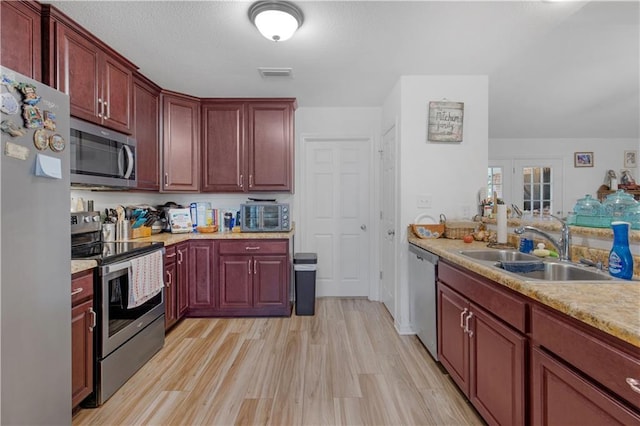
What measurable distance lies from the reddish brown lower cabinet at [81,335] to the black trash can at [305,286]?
6.08 ft

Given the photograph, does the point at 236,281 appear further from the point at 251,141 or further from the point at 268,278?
the point at 251,141

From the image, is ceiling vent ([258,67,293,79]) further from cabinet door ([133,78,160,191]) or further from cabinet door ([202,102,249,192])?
cabinet door ([133,78,160,191])

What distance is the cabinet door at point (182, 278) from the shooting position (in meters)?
2.88

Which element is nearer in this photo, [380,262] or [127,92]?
[127,92]

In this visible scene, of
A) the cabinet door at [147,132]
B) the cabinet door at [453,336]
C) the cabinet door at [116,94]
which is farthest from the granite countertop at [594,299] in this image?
the cabinet door at [147,132]

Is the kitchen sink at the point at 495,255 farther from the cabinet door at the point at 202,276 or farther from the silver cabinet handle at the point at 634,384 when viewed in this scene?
the cabinet door at the point at 202,276

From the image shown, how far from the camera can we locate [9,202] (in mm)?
1202

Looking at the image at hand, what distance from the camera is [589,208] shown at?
1.74 m

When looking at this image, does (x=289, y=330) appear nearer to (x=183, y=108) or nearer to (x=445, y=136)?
(x=445, y=136)

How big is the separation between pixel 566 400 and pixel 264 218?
2.78 meters

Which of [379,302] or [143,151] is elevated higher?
[143,151]

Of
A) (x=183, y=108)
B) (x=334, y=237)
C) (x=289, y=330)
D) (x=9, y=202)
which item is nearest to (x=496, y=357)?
(x=289, y=330)

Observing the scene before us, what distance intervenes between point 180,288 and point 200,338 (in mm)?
542

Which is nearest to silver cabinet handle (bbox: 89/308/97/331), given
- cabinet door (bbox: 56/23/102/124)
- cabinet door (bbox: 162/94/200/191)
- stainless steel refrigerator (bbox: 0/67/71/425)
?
stainless steel refrigerator (bbox: 0/67/71/425)
